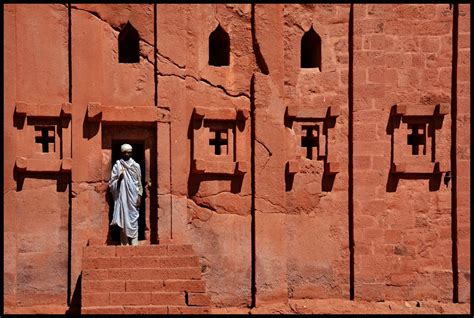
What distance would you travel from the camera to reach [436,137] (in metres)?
14.1

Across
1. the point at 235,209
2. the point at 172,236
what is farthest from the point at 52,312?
the point at 235,209

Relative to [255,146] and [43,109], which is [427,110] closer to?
[255,146]

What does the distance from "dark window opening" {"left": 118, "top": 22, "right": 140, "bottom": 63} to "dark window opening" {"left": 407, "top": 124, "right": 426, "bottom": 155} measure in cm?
422

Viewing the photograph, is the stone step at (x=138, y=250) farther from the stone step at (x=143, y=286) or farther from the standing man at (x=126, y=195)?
the standing man at (x=126, y=195)

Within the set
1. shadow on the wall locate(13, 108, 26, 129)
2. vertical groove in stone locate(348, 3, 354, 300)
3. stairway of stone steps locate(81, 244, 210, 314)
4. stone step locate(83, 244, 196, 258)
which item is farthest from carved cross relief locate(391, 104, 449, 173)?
shadow on the wall locate(13, 108, 26, 129)

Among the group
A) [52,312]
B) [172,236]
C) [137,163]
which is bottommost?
[52,312]

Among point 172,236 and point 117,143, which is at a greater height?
point 117,143

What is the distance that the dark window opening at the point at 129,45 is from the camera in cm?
1371

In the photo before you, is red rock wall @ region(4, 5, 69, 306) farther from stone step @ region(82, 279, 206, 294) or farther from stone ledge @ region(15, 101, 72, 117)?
stone step @ region(82, 279, 206, 294)

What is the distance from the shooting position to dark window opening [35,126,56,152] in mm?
13363

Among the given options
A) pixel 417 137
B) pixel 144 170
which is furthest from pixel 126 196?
pixel 417 137

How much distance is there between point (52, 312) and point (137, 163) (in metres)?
2.43

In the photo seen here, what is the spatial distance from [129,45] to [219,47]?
53.6 inches
